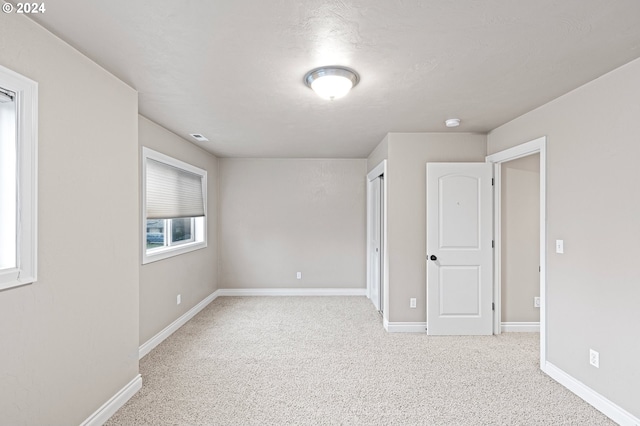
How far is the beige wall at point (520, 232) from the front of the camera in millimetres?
3861

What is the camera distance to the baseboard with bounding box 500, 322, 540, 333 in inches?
153

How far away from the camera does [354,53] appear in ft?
6.36

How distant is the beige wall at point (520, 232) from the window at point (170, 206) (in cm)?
405

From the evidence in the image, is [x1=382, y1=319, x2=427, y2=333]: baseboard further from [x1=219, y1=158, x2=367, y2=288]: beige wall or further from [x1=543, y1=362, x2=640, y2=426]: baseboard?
[x1=219, y1=158, x2=367, y2=288]: beige wall

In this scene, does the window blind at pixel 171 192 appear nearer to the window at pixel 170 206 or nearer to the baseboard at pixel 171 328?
the window at pixel 170 206

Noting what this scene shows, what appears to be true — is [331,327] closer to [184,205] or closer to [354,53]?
[184,205]

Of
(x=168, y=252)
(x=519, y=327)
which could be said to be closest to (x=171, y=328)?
(x=168, y=252)

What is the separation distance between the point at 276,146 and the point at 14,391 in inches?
148

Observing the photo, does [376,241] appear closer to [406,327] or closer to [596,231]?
[406,327]

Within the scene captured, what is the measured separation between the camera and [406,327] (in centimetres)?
391

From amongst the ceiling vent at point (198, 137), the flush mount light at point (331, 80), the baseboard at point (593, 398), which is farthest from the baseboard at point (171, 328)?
the baseboard at point (593, 398)

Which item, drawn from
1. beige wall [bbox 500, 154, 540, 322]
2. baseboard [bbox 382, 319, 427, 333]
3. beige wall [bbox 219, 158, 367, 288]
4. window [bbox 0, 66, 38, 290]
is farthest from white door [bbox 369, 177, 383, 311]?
window [bbox 0, 66, 38, 290]

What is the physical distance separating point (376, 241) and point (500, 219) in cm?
175

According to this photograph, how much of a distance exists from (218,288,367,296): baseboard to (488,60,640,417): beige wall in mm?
3187
